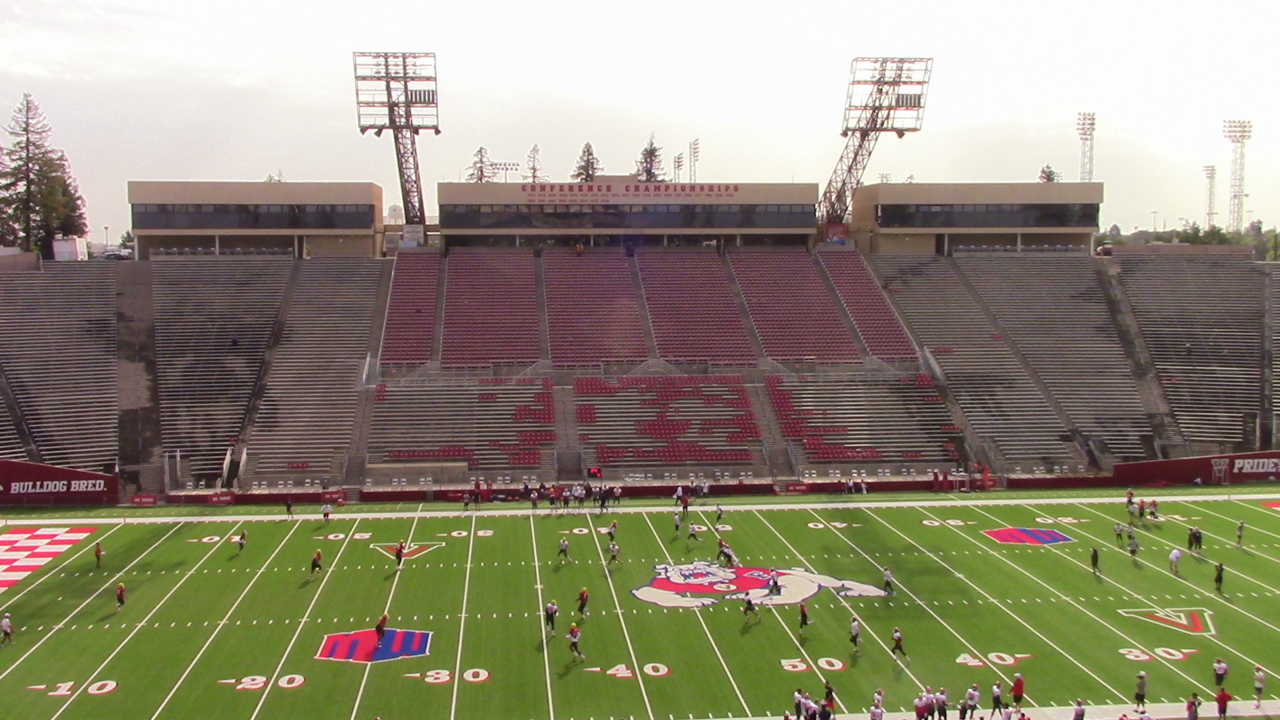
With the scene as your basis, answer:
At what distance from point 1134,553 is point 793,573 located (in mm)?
11399

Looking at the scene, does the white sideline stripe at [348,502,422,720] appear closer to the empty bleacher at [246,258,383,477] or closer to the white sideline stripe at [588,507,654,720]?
the white sideline stripe at [588,507,654,720]

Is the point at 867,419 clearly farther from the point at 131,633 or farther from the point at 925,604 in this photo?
the point at 131,633

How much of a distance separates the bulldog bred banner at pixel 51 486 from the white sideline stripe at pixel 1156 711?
98.5 ft

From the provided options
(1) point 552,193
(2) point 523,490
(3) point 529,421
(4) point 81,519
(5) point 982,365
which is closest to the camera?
(4) point 81,519

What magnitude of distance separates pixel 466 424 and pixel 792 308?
21.8m

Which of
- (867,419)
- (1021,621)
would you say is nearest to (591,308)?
(867,419)

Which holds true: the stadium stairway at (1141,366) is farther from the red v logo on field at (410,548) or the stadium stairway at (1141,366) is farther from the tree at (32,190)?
the tree at (32,190)

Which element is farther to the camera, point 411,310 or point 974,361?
point 411,310

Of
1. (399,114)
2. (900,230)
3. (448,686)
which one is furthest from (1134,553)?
(399,114)

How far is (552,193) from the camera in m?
64.4

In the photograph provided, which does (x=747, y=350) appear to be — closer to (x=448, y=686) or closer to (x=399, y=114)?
(x=399, y=114)

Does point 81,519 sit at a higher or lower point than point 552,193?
lower

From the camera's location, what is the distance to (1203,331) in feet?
188

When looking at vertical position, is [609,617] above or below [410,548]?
below
